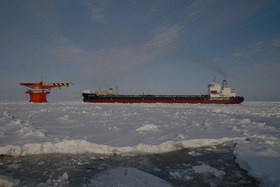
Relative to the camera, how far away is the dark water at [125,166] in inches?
113

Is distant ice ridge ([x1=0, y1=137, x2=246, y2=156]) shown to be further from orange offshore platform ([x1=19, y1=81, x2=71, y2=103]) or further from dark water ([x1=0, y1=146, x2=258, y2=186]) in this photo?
orange offshore platform ([x1=19, y1=81, x2=71, y2=103])

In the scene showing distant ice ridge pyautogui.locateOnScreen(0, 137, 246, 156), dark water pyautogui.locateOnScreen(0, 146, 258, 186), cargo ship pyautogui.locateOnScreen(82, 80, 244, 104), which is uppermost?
cargo ship pyautogui.locateOnScreen(82, 80, 244, 104)

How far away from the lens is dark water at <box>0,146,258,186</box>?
286 cm

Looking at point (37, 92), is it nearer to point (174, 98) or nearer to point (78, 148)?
point (174, 98)

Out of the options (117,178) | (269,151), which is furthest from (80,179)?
(269,151)

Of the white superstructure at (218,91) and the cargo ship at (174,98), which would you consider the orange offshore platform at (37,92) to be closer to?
the cargo ship at (174,98)

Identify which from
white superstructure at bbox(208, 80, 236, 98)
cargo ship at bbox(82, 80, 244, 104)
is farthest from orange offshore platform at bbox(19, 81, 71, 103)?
white superstructure at bbox(208, 80, 236, 98)

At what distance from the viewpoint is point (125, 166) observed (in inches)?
137

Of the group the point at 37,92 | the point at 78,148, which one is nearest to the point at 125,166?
the point at 78,148

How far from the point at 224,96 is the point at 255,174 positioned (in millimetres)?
35132

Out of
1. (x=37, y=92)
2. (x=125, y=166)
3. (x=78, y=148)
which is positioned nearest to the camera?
(x=125, y=166)

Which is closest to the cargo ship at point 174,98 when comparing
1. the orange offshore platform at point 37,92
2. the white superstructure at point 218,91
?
the white superstructure at point 218,91

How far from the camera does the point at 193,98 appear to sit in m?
33.3

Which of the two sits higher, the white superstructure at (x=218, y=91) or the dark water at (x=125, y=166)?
the white superstructure at (x=218, y=91)
